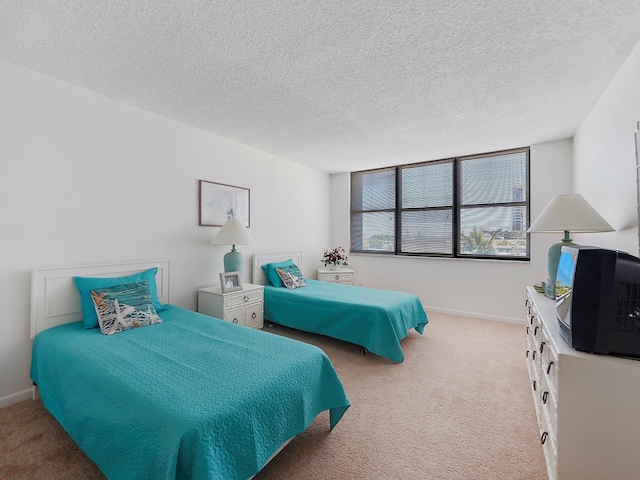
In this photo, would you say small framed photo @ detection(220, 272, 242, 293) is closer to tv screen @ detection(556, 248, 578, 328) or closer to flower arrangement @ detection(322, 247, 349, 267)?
flower arrangement @ detection(322, 247, 349, 267)

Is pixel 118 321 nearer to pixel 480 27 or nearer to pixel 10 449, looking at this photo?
pixel 10 449

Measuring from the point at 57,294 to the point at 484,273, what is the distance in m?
4.86

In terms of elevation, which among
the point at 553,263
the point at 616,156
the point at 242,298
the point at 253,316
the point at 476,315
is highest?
the point at 616,156

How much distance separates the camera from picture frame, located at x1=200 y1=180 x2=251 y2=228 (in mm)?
3438

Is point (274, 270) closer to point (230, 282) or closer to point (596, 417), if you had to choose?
point (230, 282)

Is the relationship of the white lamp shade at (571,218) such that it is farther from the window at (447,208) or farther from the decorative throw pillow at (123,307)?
the decorative throw pillow at (123,307)

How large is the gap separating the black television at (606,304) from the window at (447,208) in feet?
10.3

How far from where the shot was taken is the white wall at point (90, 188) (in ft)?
7.06

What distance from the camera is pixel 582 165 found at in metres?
3.16

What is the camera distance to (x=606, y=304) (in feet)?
4.07

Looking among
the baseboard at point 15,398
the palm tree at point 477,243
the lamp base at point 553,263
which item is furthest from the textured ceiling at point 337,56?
the baseboard at point 15,398

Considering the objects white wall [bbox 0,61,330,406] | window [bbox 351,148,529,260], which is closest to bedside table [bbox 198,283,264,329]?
white wall [bbox 0,61,330,406]

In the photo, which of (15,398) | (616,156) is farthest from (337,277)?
(15,398)

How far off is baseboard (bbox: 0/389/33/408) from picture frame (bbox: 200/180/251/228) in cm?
200
